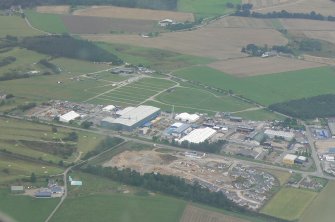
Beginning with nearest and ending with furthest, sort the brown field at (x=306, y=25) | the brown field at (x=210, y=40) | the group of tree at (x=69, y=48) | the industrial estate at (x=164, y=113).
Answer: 1. the industrial estate at (x=164, y=113)
2. the group of tree at (x=69, y=48)
3. the brown field at (x=210, y=40)
4. the brown field at (x=306, y=25)

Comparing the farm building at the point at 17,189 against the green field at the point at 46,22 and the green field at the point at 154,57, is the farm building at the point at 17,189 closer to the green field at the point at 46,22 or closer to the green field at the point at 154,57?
the green field at the point at 154,57

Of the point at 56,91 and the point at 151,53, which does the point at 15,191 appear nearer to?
the point at 56,91

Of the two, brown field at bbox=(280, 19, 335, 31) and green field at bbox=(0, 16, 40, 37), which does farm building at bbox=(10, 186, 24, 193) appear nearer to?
green field at bbox=(0, 16, 40, 37)

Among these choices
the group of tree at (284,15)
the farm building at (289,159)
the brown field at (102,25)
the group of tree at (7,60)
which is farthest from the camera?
the group of tree at (284,15)

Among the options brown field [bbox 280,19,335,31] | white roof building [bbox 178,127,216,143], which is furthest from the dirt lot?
brown field [bbox 280,19,335,31]

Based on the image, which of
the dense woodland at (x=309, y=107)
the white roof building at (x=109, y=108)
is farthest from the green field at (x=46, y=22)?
the dense woodland at (x=309, y=107)

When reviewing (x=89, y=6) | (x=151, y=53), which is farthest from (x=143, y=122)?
(x=89, y=6)
